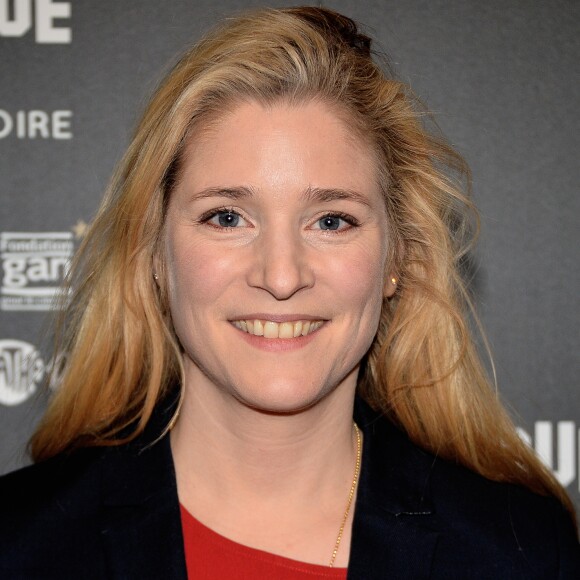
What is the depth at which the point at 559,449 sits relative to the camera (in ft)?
7.15

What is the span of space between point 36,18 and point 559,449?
1.66m

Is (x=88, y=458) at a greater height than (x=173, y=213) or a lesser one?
lesser

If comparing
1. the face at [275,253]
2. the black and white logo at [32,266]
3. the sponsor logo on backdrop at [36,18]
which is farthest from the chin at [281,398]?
the sponsor logo on backdrop at [36,18]

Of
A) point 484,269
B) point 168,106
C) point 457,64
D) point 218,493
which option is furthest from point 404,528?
point 457,64

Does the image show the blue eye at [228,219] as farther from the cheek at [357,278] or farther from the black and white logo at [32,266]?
the black and white logo at [32,266]

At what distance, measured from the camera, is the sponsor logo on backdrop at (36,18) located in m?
2.05

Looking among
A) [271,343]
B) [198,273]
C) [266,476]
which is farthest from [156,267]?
[266,476]

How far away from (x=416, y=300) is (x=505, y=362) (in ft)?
1.44

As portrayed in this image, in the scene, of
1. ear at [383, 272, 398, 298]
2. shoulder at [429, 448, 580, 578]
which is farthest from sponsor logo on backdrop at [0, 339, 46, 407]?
shoulder at [429, 448, 580, 578]

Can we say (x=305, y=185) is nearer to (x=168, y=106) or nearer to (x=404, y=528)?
(x=168, y=106)

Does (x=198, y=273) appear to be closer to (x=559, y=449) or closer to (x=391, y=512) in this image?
(x=391, y=512)

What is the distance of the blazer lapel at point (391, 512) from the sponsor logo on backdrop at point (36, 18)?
1160 millimetres

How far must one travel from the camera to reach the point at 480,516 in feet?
5.48

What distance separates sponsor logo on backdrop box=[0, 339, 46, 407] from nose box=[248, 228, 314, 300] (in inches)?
34.1
